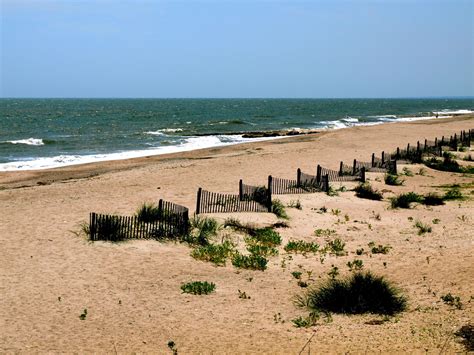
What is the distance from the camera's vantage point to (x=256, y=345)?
398 inches

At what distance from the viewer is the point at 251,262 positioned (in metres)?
14.9

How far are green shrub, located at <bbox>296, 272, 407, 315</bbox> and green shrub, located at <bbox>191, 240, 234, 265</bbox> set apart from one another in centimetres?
358

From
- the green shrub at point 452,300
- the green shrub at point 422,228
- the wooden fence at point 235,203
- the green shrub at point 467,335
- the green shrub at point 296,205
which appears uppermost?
the wooden fence at point 235,203

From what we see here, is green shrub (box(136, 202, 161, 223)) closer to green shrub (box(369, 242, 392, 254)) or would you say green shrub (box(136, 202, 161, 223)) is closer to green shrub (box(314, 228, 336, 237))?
green shrub (box(314, 228, 336, 237))

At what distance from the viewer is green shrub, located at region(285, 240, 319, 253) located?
53.8 feet

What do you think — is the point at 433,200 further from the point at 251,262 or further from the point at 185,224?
the point at 185,224

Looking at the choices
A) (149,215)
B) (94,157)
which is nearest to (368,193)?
(149,215)

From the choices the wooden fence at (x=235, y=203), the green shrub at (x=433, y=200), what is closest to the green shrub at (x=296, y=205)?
the wooden fence at (x=235, y=203)

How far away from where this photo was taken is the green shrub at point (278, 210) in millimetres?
20023

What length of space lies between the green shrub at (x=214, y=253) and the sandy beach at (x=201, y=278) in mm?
310

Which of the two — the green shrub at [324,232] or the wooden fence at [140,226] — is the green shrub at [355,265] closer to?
the green shrub at [324,232]

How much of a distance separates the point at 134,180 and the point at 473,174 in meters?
20.2

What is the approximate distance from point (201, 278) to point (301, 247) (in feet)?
13.3

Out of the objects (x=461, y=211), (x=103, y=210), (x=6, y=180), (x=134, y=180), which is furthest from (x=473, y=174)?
(x=6, y=180)
